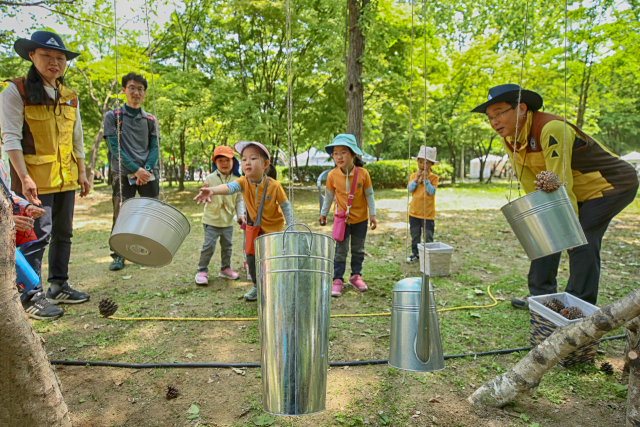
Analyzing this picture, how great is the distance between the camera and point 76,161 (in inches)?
144

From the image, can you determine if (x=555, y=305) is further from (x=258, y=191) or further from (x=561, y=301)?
(x=258, y=191)

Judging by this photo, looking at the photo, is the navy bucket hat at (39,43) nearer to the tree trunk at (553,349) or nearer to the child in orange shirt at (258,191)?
the child in orange shirt at (258,191)

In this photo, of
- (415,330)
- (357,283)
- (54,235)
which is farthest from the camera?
(357,283)

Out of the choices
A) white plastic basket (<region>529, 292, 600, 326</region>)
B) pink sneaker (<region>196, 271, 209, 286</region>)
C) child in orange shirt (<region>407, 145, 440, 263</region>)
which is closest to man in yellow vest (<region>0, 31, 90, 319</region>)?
pink sneaker (<region>196, 271, 209, 286</region>)

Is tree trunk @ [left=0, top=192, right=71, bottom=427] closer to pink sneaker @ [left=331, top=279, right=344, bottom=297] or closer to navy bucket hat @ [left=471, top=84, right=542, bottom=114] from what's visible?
pink sneaker @ [left=331, top=279, right=344, bottom=297]

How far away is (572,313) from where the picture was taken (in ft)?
8.52

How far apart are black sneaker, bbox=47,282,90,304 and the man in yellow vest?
4cm

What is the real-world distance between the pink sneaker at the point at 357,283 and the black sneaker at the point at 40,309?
277cm

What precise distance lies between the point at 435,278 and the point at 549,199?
8.32 ft

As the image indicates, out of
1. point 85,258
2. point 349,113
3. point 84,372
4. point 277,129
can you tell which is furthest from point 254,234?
point 277,129

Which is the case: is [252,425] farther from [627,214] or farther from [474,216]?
[627,214]

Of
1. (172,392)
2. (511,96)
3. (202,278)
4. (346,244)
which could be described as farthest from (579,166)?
(202,278)

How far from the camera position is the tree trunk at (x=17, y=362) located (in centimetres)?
154

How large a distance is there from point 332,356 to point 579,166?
7.82 feet
